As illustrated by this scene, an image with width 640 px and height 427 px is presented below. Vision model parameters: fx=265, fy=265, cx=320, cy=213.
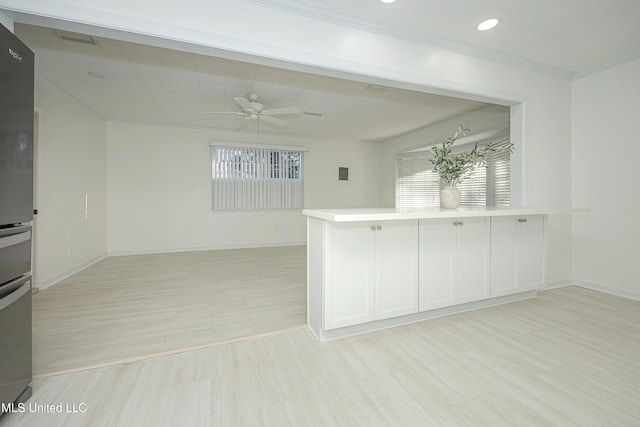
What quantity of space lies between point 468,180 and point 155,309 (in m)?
4.95

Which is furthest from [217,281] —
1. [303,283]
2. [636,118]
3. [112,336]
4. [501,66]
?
[636,118]

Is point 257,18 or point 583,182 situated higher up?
point 257,18

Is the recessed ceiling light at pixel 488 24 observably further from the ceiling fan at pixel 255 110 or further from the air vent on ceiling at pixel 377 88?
the ceiling fan at pixel 255 110

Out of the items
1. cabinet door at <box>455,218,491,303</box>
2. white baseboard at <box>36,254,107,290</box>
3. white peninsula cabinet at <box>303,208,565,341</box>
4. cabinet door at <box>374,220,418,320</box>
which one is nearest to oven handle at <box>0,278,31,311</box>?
white peninsula cabinet at <box>303,208,565,341</box>

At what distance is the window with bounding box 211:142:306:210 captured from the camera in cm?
573

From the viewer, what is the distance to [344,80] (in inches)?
131

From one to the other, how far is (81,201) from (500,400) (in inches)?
217

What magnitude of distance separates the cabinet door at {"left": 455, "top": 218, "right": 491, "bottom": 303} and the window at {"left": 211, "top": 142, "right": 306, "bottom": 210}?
435 centimetres

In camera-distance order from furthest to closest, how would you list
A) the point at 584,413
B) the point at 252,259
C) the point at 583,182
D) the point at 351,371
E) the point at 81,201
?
the point at 252,259, the point at 81,201, the point at 583,182, the point at 351,371, the point at 584,413

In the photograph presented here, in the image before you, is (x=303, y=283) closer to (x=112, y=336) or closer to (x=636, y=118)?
(x=112, y=336)

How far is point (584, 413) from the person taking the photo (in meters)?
A: 1.32

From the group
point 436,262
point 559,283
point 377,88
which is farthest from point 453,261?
point 377,88

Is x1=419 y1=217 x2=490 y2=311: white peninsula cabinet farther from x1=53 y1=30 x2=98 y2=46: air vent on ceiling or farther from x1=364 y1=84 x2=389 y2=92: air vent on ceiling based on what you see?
x1=53 y1=30 x2=98 y2=46: air vent on ceiling

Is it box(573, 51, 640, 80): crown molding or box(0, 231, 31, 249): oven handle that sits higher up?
box(573, 51, 640, 80): crown molding
